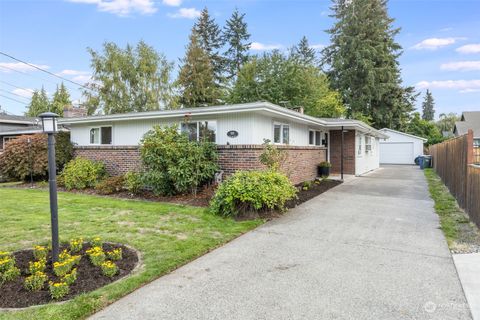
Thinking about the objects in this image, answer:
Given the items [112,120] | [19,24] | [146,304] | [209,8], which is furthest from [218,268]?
[209,8]

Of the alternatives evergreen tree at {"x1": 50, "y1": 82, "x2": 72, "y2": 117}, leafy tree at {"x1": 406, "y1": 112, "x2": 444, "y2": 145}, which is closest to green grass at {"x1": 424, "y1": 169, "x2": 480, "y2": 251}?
leafy tree at {"x1": 406, "y1": 112, "x2": 444, "y2": 145}

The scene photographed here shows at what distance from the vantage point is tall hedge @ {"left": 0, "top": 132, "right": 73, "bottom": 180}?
12.5m

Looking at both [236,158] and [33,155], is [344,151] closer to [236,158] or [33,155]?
[236,158]

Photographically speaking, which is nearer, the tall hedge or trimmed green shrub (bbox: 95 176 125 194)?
trimmed green shrub (bbox: 95 176 125 194)

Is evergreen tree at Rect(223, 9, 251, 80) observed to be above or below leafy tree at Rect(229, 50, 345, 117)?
above

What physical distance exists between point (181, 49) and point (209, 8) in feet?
23.2

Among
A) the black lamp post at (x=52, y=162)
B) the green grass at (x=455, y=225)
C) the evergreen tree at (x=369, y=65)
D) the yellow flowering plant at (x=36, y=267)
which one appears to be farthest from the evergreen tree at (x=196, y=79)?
the yellow flowering plant at (x=36, y=267)

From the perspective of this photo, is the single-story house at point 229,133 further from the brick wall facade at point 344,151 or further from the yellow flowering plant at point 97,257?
the yellow flowering plant at point 97,257

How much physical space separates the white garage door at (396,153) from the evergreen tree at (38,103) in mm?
36404

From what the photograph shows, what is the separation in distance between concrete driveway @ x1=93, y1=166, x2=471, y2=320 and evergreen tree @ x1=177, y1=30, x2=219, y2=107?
A: 1078 inches

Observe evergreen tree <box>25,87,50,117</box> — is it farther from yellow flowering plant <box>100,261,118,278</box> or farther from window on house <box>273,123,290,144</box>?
yellow flowering plant <box>100,261,118,278</box>

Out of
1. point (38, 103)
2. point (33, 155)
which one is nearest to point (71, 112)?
point (33, 155)

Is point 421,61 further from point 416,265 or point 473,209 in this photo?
point 416,265

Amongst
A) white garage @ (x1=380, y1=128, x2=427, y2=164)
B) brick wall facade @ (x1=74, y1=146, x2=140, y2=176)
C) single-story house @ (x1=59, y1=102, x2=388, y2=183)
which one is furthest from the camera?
white garage @ (x1=380, y1=128, x2=427, y2=164)
